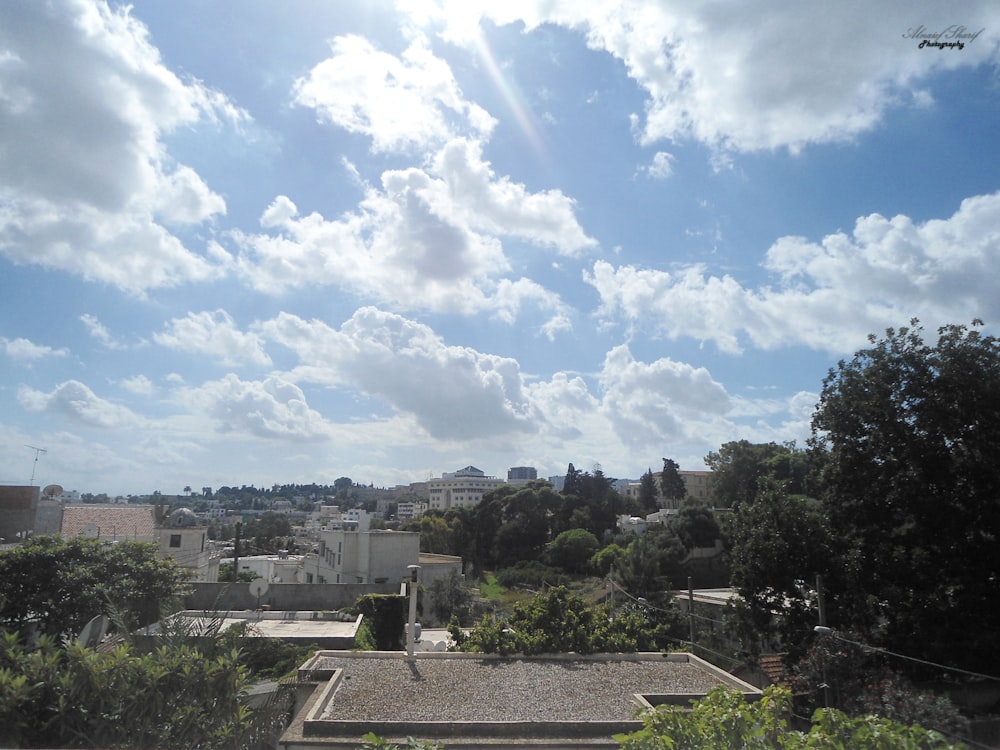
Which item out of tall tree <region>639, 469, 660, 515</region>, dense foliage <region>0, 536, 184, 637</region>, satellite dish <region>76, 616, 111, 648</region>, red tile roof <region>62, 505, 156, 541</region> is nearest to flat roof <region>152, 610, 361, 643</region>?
dense foliage <region>0, 536, 184, 637</region>

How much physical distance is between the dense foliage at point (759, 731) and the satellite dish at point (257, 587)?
69.3 feet

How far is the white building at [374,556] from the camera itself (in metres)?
29.2

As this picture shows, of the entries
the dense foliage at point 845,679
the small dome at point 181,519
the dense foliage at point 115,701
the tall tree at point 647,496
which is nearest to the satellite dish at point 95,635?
the dense foliage at point 115,701

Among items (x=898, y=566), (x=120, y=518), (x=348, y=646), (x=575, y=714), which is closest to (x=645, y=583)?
(x=898, y=566)

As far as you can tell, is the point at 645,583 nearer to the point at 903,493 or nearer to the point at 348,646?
the point at 903,493

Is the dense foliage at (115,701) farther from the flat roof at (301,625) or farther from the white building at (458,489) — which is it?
the white building at (458,489)

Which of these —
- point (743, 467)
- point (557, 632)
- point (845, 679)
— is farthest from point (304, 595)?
point (743, 467)

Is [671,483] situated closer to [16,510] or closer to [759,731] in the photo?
[16,510]

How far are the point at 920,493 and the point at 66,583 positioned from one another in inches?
774

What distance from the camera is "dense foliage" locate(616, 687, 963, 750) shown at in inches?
98.9

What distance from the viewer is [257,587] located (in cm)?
2161

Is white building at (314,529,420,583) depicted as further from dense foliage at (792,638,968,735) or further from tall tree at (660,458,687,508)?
tall tree at (660,458,687,508)

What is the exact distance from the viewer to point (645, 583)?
85.2 feet

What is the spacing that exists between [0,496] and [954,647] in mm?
32368
